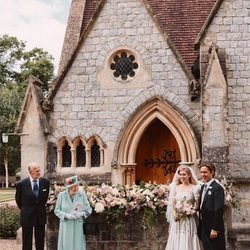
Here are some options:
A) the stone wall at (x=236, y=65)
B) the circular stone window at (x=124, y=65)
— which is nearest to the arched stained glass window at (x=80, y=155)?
the circular stone window at (x=124, y=65)

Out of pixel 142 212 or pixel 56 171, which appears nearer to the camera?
pixel 142 212

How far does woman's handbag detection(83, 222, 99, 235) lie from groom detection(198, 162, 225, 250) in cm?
210

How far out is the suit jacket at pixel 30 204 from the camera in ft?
30.2

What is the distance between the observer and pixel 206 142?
12203mm

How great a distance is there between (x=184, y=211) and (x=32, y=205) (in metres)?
2.81

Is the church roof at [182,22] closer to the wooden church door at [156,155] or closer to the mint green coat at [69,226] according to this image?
the wooden church door at [156,155]

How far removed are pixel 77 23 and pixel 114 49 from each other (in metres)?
3.38

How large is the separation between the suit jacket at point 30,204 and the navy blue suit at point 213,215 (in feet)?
9.61

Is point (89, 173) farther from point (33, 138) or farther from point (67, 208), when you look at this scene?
point (67, 208)

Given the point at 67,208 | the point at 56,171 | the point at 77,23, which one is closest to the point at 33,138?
the point at 56,171

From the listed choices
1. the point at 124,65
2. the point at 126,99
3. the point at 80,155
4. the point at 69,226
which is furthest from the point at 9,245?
the point at 69,226

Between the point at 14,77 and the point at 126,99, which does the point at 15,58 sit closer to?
the point at 14,77

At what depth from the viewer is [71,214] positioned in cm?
853

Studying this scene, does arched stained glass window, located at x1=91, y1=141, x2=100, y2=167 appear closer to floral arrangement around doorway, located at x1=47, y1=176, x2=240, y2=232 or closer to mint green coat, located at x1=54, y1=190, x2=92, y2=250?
floral arrangement around doorway, located at x1=47, y1=176, x2=240, y2=232
